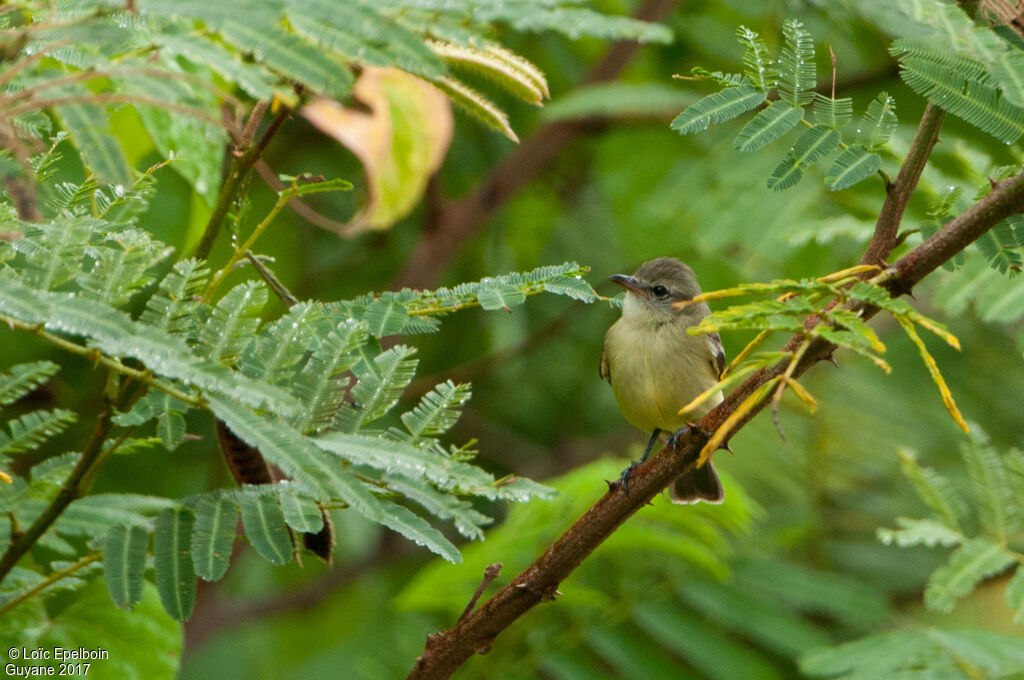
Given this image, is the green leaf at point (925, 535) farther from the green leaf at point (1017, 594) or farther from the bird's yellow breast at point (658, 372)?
the bird's yellow breast at point (658, 372)

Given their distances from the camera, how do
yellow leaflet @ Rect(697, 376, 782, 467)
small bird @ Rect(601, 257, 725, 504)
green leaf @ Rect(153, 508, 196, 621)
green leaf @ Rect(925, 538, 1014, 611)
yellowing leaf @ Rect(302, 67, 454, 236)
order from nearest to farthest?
yellow leaflet @ Rect(697, 376, 782, 467) < green leaf @ Rect(153, 508, 196, 621) < green leaf @ Rect(925, 538, 1014, 611) < yellowing leaf @ Rect(302, 67, 454, 236) < small bird @ Rect(601, 257, 725, 504)

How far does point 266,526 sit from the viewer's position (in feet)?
6.02

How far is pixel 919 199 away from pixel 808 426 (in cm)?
115

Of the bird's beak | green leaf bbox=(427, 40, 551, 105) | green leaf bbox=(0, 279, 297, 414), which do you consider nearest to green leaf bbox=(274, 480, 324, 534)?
green leaf bbox=(0, 279, 297, 414)

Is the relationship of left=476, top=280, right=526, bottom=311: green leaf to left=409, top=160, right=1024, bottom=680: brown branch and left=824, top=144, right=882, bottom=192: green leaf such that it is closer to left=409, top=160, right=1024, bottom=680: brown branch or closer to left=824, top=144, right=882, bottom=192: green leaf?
left=409, top=160, right=1024, bottom=680: brown branch

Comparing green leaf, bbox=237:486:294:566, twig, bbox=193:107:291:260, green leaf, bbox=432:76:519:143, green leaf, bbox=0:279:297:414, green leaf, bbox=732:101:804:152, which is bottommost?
green leaf, bbox=237:486:294:566

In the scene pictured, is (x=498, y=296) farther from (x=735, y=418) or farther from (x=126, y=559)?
(x=126, y=559)

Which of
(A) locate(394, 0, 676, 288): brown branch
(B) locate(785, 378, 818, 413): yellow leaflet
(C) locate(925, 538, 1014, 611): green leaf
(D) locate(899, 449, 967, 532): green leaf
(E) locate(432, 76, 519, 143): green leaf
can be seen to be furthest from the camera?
(A) locate(394, 0, 676, 288): brown branch

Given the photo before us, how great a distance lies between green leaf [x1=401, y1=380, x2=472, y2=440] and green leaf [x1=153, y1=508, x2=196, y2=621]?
45 cm

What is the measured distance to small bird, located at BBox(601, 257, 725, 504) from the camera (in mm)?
3896

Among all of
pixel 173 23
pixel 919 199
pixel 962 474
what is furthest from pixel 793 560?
pixel 173 23

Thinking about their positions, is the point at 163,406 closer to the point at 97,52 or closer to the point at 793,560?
the point at 97,52

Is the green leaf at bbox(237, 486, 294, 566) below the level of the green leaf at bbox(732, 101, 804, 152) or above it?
below

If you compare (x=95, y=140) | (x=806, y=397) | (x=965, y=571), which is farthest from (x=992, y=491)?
(x=95, y=140)
